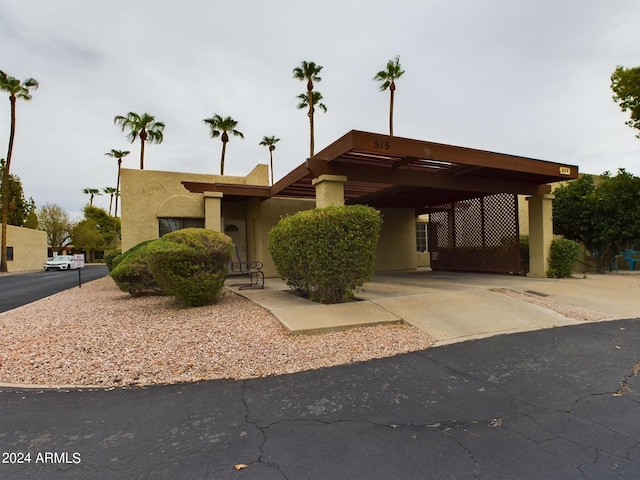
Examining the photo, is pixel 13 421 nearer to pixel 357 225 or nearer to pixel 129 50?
pixel 357 225

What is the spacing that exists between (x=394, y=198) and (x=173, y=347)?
409 inches

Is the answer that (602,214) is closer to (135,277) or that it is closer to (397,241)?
(397,241)

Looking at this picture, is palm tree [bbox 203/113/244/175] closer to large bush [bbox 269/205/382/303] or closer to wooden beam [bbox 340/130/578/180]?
wooden beam [bbox 340/130/578/180]

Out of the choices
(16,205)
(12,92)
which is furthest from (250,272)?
(16,205)

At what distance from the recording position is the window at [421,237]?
18.5 m

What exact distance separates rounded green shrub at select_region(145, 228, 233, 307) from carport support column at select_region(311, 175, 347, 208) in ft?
7.67

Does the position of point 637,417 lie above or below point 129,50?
below

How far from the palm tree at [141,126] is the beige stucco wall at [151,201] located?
49.3 feet

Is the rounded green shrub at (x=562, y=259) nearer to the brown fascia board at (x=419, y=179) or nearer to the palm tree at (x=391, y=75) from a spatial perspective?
the brown fascia board at (x=419, y=179)

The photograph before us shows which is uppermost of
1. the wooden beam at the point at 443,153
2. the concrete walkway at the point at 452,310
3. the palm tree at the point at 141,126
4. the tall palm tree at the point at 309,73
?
the tall palm tree at the point at 309,73

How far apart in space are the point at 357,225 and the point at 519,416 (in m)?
3.95

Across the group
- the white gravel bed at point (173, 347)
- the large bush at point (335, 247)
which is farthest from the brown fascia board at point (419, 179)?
the white gravel bed at point (173, 347)

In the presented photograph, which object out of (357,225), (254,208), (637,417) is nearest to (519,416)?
(637,417)

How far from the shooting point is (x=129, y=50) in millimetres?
9148
